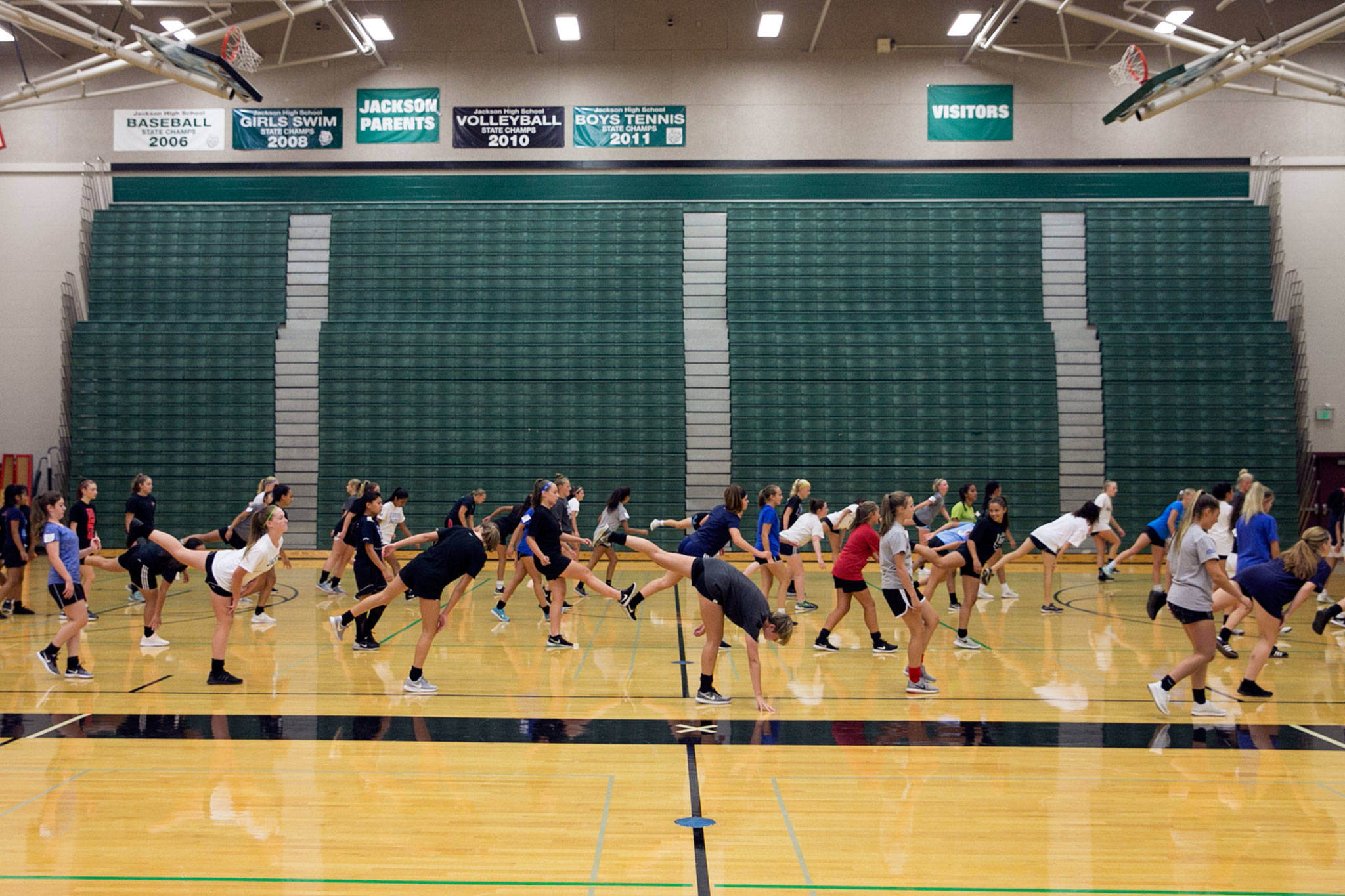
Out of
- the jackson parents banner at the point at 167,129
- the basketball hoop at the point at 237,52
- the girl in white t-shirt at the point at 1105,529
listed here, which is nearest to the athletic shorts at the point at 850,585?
the girl in white t-shirt at the point at 1105,529

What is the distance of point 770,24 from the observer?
21297mm

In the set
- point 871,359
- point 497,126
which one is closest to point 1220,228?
point 871,359

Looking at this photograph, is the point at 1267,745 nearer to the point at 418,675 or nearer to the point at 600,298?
the point at 418,675

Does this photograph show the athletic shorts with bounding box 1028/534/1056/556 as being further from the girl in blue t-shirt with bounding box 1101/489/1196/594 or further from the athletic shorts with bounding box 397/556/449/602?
the athletic shorts with bounding box 397/556/449/602

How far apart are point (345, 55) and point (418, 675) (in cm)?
1722

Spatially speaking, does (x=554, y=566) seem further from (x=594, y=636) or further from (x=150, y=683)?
(x=150, y=683)

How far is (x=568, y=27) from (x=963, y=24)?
8451mm

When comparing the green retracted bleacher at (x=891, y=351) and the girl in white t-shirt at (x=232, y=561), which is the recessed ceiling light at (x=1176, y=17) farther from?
the girl in white t-shirt at (x=232, y=561)

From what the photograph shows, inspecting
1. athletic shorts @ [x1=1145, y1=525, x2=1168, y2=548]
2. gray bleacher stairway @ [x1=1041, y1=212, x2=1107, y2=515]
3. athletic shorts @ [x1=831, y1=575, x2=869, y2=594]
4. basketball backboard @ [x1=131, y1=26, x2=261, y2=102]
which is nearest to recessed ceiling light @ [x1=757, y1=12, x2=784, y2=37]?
gray bleacher stairway @ [x1=1041, y1=212, x2=1107, y2=515]

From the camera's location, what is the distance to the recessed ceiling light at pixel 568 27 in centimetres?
2114

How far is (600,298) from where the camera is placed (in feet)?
72.7

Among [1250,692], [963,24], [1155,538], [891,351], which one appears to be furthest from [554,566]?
[963,24]

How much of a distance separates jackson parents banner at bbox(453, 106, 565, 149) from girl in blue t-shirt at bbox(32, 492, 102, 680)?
590 inches

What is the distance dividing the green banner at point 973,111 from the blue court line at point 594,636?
13.7 metres
